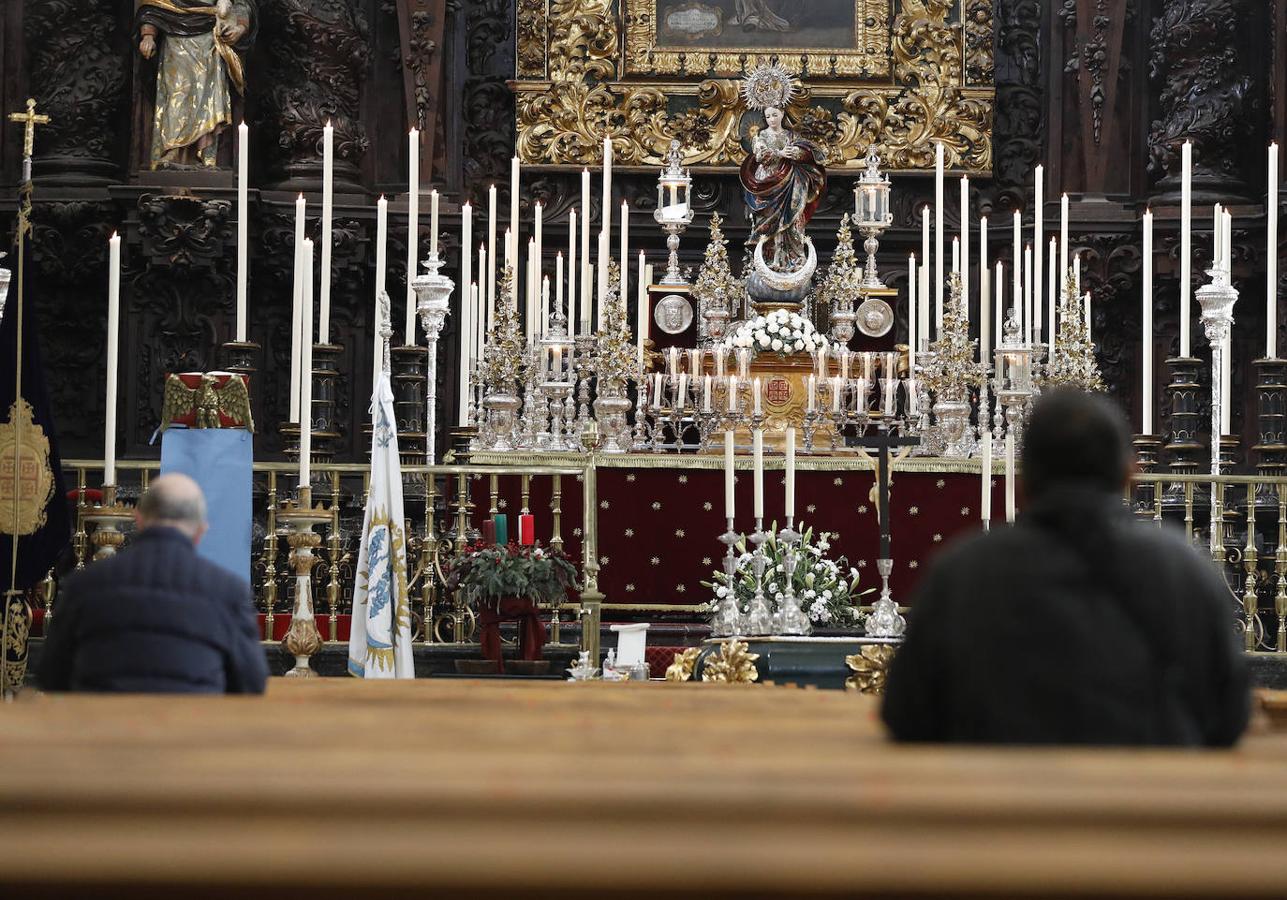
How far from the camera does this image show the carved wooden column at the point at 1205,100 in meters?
14.0

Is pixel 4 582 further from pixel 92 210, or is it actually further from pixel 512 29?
pixel 512 29

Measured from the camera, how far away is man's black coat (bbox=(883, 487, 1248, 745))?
313cm

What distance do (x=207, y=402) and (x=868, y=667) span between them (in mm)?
2874

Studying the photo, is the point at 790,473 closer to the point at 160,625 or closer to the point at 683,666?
the point at 683,666

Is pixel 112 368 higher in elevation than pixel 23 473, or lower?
higher

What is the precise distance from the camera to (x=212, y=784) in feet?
7.43

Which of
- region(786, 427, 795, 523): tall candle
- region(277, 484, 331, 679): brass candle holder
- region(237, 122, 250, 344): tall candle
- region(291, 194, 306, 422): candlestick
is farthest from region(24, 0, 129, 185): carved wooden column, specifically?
region(786, 427, 795, 523): tall candle

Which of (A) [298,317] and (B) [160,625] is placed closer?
(B) [160,625]

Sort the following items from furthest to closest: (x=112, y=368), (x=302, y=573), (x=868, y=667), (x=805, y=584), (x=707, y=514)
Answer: (x=707, y=514) < (x=805, y=584) < (x=112, y=368) < (x=302, y=573) < (x=868, y=667)

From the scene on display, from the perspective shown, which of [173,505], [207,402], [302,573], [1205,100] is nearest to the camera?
[173,505]

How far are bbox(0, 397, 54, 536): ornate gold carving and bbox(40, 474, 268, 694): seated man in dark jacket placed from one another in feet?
12.8

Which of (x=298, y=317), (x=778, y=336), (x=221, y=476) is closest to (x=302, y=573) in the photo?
(x=221, y=476)

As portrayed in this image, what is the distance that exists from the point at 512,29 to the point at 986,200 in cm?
387

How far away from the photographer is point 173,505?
466 centimetres
